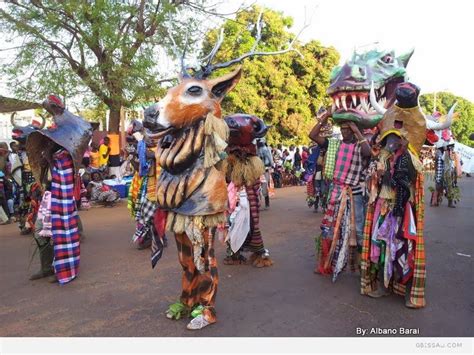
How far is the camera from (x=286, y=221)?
28.1ft

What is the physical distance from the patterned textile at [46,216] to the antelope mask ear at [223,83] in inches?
95.6

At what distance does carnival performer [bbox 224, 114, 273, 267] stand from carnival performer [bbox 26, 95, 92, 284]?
1.70 meters

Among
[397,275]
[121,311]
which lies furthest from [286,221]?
[121,311]

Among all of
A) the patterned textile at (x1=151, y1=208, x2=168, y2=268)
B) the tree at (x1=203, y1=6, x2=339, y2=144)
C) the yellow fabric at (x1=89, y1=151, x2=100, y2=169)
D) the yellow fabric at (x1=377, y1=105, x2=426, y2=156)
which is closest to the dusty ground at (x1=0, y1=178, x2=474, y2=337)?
the patterned textile at (x1=151, y1=208, x2=168, y2=268)

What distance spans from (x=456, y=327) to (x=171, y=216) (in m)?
2.48

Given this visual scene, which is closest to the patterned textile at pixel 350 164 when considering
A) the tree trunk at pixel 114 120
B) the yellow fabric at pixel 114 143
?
the yellow fabric at pixel 114 143

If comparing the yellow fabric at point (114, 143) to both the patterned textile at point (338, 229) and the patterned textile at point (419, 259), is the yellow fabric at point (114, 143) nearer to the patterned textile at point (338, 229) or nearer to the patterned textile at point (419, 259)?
the patterned textile at point (338, 229)

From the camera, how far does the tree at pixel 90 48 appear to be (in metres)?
11.5

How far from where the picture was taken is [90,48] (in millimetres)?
12086

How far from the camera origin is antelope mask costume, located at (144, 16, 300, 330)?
3.32 meters

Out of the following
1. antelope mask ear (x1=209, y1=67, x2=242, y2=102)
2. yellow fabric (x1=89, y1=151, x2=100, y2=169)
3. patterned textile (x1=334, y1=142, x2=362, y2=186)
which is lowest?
yellow fabric (x1=89, y1=151, x2=100, y2=169)

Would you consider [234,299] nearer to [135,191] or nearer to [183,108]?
[183,108]

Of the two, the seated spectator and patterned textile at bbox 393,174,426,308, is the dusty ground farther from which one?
the seated spectator

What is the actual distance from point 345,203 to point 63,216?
9.91ft
